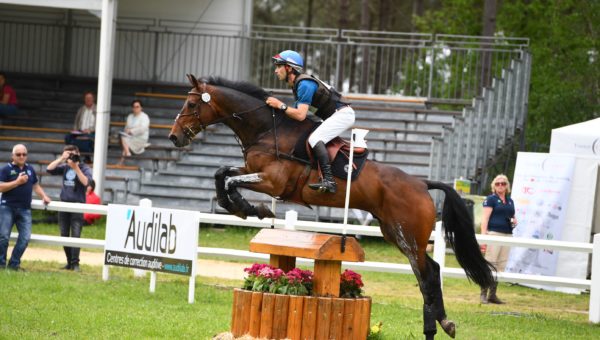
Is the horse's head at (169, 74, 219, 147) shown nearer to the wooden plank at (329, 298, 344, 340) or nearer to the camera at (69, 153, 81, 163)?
the wooden plank at (329, 298, 344, 340)

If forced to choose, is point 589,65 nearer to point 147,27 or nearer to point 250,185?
point 147,27

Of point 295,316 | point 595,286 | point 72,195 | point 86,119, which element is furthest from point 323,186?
point 86,119

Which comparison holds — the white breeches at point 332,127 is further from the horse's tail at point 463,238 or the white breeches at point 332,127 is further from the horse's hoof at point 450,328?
the horse's hoof at point 450,328

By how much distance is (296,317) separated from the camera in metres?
10.2

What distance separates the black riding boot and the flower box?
1089mm

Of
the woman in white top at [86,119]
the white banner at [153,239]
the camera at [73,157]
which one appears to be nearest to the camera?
the white banner at [153,239]

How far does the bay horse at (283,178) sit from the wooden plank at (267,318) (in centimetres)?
90

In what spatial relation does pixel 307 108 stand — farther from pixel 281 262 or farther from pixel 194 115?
pixel 281 262

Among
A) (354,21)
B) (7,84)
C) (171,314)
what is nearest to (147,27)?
(7,84)

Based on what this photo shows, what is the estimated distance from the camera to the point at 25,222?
1623 cm

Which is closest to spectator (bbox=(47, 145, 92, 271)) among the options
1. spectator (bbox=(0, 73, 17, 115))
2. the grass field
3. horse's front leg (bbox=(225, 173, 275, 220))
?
the grass field

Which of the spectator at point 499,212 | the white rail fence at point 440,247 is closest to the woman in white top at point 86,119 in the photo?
the white rail fence at point 440,247

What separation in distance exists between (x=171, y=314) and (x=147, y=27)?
16425mm

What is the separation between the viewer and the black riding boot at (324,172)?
10695 millimetres
